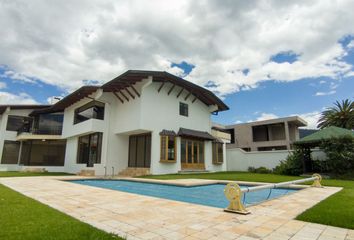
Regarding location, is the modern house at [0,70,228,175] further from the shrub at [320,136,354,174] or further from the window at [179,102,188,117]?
the shrub at [320,136,354,174]

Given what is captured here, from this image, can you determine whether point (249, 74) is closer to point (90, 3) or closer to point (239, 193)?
point (90, 3)

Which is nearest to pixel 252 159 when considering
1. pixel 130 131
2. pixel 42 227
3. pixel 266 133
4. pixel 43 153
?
pixel 130 131

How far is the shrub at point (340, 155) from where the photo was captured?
1370 cm

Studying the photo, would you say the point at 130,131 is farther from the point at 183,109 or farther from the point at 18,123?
the point at 18,123

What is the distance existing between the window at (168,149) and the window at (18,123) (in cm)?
1675

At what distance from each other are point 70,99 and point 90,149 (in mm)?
5332

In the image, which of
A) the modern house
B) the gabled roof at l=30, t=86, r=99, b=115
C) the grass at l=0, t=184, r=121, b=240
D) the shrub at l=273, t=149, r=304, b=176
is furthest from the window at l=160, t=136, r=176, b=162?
the grass at l=0, t=184, r=121, b=240

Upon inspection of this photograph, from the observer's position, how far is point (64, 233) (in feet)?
10.3

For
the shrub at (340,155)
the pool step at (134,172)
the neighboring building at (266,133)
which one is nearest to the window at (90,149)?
the pool step at (134,172)

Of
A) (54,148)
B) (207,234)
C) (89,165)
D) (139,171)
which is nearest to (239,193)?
(207,234)

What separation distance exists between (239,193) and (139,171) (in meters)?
13.0

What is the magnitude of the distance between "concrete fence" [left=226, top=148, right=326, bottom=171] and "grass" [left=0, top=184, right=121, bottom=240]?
1761 centimetres

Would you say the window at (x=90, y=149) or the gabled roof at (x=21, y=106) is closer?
the window at (x=90, y=149)

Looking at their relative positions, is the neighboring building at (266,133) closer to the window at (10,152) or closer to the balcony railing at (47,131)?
the balcony railing at (47,131)
